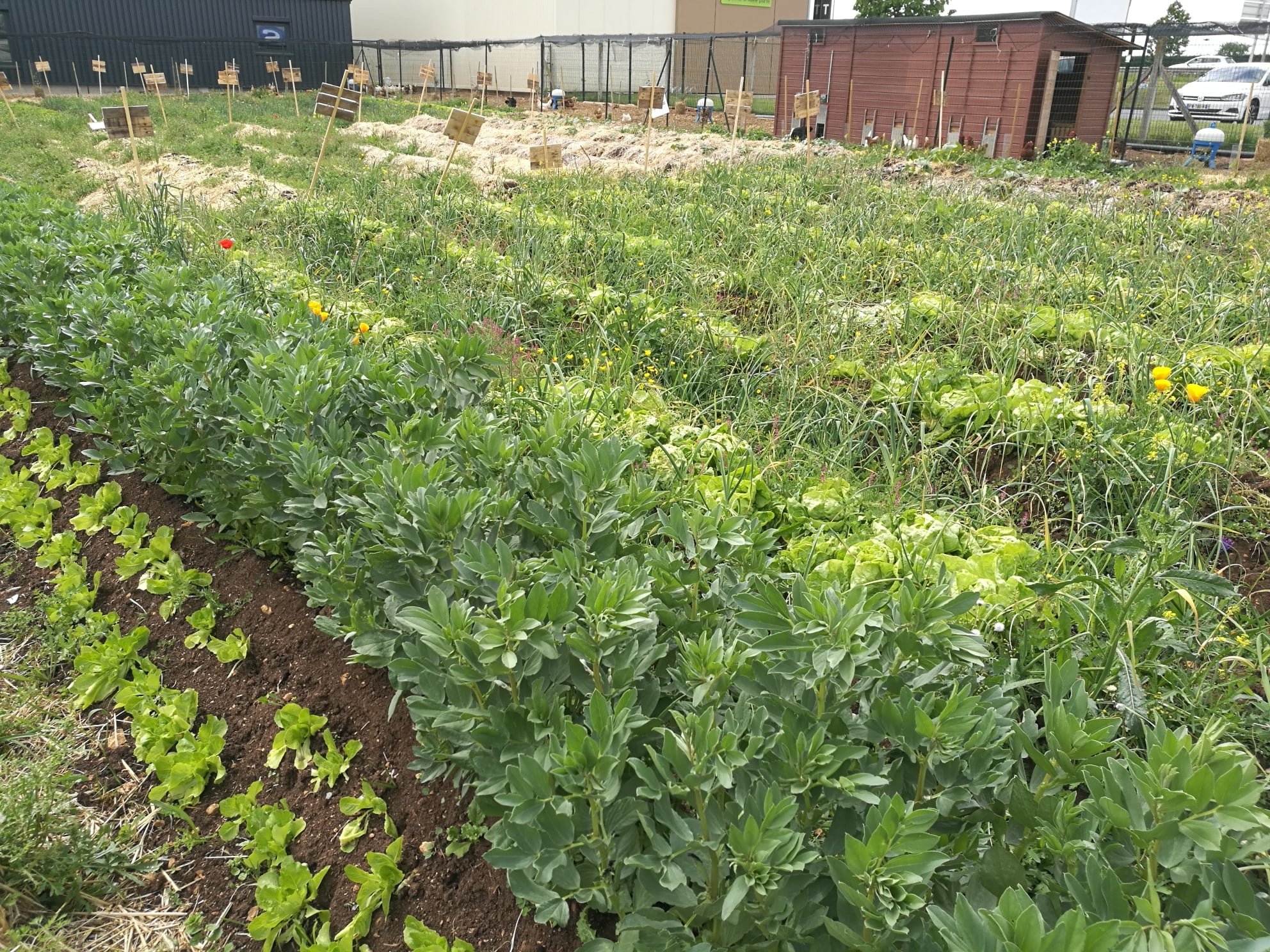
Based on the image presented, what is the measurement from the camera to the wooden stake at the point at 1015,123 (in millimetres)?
15227

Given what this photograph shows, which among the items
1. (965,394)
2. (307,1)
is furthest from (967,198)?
(307,1)

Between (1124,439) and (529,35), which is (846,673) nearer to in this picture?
(1124,439)

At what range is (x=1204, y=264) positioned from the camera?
208 inches

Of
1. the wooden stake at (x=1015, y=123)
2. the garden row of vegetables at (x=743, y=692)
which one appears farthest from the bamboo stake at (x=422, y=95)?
the garden row of vegetables at (x=743, y=692)

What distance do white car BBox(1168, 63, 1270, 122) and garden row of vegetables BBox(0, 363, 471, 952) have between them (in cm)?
2092

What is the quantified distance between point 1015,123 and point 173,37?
28.9 metres

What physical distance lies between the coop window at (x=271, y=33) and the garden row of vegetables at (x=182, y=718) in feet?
111

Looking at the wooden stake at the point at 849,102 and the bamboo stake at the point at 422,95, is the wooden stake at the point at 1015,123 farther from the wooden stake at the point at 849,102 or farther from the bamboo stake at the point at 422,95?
the bamboo stake at the point at 422,95

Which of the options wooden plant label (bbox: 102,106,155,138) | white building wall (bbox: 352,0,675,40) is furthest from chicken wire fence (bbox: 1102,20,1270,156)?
white building wall (bbox: 352,0,675,40)

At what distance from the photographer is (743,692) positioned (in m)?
1.50

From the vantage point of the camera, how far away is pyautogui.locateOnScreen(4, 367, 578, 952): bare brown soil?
1900 millimetres

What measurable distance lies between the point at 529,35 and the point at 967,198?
98.4 ft

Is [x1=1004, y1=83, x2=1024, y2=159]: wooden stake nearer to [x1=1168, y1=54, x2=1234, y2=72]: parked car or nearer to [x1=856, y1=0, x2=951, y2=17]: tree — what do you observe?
[x1=1168, y1=54, x2=1234, y2=72]: parked car

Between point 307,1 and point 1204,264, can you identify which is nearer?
point 1204,264
